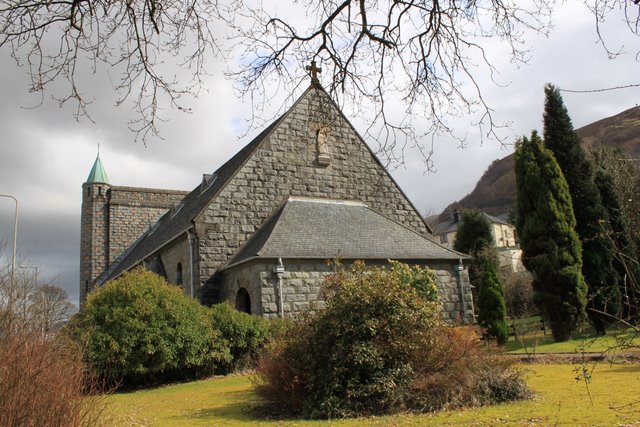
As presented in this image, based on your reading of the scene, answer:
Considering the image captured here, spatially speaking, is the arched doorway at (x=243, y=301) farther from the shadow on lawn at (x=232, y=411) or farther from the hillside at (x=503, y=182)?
the hillside at (x=503, y=182)

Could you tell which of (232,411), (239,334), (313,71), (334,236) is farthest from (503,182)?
(313,71)

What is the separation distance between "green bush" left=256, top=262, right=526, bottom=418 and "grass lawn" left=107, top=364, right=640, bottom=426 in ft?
1.64

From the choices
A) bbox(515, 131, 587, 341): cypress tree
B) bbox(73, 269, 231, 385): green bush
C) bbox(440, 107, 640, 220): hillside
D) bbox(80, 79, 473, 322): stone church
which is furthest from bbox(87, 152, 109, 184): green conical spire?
bbox(440, 107, 640, 220): hillside

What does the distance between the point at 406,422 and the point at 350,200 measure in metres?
15.3

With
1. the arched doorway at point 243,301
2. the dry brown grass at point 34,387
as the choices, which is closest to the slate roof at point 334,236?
the arched doorway at point 243,301

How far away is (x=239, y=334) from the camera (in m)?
15.9

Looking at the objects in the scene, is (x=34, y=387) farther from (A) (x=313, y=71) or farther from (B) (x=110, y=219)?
(B) (x=110, y=219)

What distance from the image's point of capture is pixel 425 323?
9617mm

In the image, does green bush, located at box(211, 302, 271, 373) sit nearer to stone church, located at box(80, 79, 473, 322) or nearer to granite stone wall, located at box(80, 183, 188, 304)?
stone church, located at box(80, 79, 473, 322)

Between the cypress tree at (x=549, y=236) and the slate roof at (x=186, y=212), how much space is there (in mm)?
10878

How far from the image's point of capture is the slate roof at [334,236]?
1806 centimetres

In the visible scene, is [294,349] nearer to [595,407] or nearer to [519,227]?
[595,407]

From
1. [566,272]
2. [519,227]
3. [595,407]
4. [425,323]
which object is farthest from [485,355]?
[519,227]

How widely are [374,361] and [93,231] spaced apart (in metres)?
29.1
